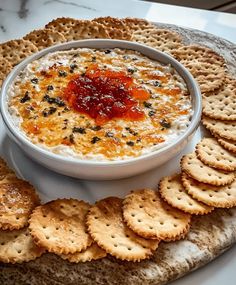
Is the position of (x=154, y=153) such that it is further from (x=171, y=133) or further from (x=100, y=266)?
(x=100, y=266)

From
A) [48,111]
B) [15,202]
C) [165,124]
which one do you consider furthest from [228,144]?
[15,202]

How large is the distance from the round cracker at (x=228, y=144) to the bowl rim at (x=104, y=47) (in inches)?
4.0

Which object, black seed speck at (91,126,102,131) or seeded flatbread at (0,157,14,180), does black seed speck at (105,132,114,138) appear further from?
seeded flatbread at (0,157,14,180)

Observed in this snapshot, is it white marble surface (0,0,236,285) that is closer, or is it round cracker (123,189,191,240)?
round cracker (123,189,191,240)

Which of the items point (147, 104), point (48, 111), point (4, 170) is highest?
point (147, 104)

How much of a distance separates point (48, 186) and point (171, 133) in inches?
16.7

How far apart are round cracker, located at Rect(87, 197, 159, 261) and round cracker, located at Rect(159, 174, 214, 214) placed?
0.45ft

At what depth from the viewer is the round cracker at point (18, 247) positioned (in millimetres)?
1500

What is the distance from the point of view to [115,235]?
1.54 m

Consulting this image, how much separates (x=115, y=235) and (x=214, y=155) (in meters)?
0.45

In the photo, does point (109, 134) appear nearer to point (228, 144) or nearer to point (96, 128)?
point (96, 128)

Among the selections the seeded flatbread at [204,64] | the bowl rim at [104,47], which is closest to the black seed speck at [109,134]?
the bowl rim at [104,47]

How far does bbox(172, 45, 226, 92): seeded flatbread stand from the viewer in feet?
6.81

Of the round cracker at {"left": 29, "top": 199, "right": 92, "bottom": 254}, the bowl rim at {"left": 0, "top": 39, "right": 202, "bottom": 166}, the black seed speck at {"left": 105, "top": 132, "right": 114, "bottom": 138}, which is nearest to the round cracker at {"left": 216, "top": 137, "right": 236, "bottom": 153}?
the bowl rim at {"left": 0, "top": 39, "right": 202, "bottom": 166}
